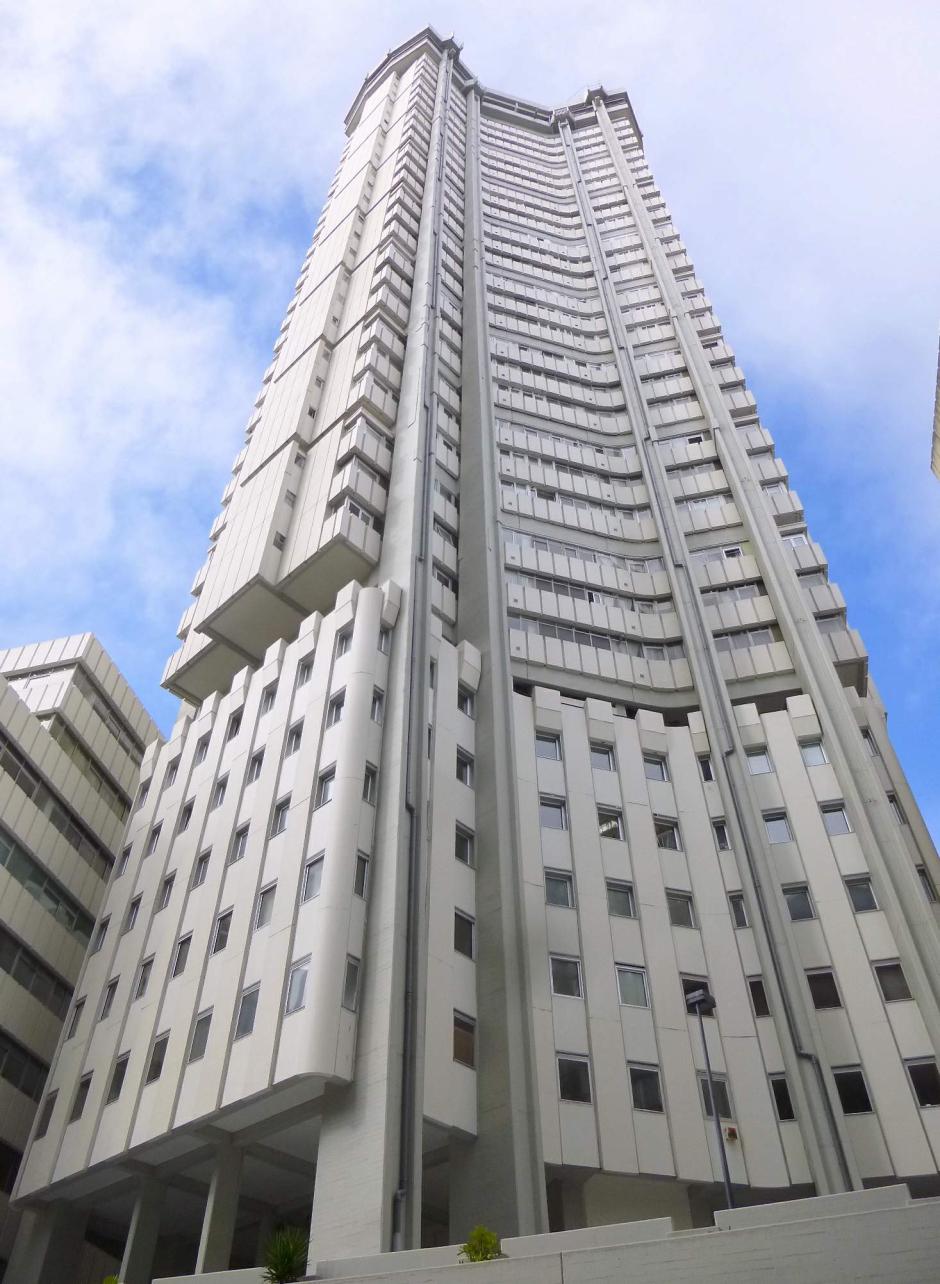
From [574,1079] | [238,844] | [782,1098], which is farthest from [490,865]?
[782,1098]

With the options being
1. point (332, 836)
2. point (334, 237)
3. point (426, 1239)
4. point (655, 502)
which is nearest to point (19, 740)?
point (332, 836)

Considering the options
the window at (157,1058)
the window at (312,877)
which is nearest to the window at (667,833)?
the window at (312,877)

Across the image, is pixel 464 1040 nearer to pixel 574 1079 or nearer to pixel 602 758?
pixel 574 1079

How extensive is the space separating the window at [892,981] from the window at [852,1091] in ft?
8.76

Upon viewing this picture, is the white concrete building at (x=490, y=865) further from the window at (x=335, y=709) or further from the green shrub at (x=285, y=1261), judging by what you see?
the green shrub at (x=285, y=1261)

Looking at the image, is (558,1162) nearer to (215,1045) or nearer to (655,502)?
(215,1045)

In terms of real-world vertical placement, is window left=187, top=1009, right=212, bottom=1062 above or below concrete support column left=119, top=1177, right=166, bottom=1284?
above

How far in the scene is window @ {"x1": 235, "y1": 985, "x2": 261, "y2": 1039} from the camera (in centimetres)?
2856

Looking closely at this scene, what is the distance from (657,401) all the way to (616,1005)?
3955cm

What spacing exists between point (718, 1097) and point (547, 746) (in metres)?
13.8

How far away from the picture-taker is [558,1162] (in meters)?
27.0

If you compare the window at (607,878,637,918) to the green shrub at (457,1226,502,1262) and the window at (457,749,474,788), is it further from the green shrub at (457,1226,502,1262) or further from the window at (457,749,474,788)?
the green shrub at (457,1226,502,1262)

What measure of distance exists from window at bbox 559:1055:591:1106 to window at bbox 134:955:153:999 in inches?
571

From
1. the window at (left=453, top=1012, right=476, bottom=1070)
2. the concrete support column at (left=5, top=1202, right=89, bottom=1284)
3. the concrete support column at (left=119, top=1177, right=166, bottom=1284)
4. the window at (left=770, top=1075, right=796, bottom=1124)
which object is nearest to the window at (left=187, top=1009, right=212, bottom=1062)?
the concrete support column at (left=119, top=1177, right=166, bottom=1284)
